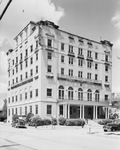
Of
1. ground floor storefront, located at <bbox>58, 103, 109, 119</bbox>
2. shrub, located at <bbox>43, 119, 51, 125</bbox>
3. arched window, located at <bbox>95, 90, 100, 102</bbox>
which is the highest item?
arched window, located at <bbox>95, 90, 100, 102</bbox>

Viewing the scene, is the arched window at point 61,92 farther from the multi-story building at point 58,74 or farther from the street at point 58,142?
the street at point 58,142

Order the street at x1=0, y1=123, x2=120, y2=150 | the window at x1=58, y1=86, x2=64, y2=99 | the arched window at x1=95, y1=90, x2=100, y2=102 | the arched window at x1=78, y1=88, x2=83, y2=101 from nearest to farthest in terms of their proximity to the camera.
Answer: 1. the street at x1=0, y1=123, x2=120, y2=150
2. the window at x1=58, y1=86, x2=64, y2=99
3. the arched window at x1=78, y1=88, x2=83, y2=101
4. the arched window at x1=95, y1=90, x2=100, y2=102

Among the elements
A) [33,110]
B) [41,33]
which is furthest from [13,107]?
[41,33]

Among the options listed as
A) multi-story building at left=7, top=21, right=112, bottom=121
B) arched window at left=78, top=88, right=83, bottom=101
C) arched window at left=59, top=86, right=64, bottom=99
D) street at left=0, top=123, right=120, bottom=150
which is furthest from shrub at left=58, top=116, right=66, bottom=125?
street at left=0, top=123, right=120, bottom=150

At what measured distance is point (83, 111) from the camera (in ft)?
168

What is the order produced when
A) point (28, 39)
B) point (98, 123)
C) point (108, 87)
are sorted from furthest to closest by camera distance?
point (108, 87) → point (28, 39) → point (98, 123)

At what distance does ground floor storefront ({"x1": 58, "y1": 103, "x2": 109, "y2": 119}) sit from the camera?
51.4 metres

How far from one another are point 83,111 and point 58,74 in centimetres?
965

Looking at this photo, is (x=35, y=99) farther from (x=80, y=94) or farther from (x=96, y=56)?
(x=96, y=56)

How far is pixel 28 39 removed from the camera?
5691 centimetres

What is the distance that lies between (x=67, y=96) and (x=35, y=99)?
730 cm

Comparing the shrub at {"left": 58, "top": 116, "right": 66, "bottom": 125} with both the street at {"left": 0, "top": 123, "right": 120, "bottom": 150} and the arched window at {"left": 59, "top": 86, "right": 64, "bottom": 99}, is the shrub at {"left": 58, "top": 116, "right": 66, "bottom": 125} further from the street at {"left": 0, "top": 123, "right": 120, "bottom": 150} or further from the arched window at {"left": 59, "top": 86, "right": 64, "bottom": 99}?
the street at {"left": 0, "top": 123, "right": 120, "bottom": 150}

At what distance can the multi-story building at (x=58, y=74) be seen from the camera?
50.9 metres

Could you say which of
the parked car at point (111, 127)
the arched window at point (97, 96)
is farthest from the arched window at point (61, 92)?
the parked car at point (111, 127)
